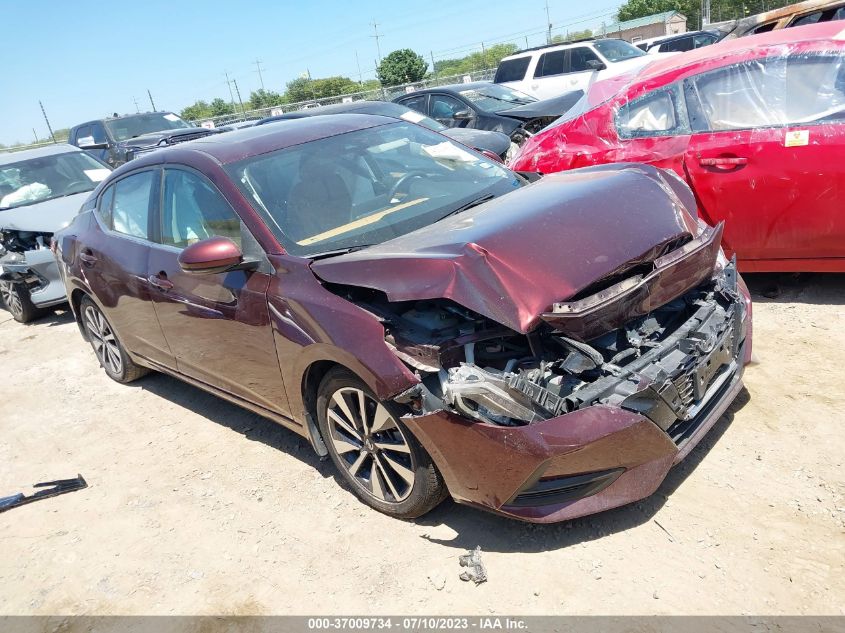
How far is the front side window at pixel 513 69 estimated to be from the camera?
14.6m

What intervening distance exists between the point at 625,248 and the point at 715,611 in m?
1.42

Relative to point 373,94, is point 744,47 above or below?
above

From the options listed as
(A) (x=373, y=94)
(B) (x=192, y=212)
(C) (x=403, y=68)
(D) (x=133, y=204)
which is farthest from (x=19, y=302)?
(C) (x=403, y=68)

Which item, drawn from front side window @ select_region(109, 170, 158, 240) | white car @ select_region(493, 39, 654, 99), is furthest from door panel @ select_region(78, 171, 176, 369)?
white car @ select_region(493, 39, 654, 99)

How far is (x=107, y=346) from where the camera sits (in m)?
5.57

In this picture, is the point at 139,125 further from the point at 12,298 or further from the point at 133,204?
the point at 133,204

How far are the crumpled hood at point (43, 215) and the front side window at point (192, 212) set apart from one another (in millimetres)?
3747

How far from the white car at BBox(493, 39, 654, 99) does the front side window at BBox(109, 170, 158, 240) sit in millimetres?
10233

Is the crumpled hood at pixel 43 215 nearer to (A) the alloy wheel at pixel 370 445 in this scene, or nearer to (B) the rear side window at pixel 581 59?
(A) the alloy wheel at pixel 370 445

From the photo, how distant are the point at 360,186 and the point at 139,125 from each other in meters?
13.3

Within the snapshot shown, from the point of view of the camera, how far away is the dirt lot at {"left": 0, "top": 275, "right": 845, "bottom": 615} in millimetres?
2561

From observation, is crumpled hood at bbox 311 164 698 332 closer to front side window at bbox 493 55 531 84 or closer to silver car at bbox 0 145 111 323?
silver car at bbox 0 145 111 323

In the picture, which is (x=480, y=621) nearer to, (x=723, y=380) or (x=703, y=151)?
(x=723, y=380)

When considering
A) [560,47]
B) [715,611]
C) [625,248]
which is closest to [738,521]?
[715,611]
